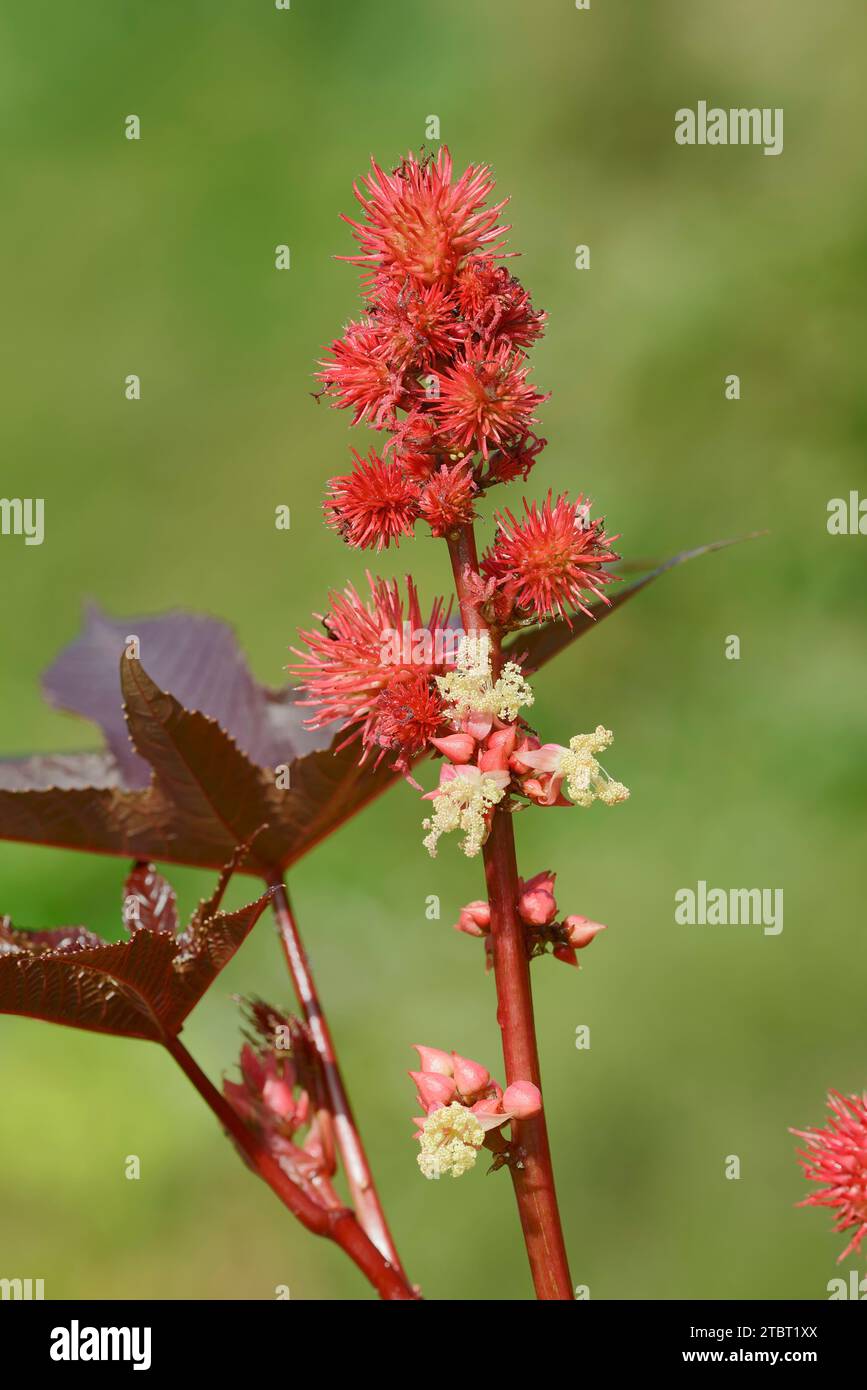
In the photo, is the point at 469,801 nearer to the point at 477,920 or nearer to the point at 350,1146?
the point at 477,920

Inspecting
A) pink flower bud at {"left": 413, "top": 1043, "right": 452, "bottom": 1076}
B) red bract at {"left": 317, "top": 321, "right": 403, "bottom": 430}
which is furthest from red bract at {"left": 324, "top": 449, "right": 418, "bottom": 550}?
pink flower bud at {"left": 413, "top": 1043, "right": 452, "bottom": 1076}

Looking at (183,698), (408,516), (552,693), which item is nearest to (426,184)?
(408,516)

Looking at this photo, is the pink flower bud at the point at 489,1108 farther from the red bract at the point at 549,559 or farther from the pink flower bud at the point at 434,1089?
the red bract at the point at 549,559

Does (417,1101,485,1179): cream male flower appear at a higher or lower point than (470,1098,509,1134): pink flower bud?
lower

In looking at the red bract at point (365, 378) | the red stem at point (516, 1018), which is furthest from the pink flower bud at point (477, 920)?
the red bract at point (365, 378)

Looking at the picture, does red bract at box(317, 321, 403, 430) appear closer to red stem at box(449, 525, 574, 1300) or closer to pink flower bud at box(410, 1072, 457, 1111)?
red stem at box(449, 525, 574, 1300)

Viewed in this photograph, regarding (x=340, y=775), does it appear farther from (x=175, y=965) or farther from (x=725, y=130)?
(x=725, y=130)

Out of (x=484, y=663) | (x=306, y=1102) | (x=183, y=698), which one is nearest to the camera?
(x=484, y=663)
